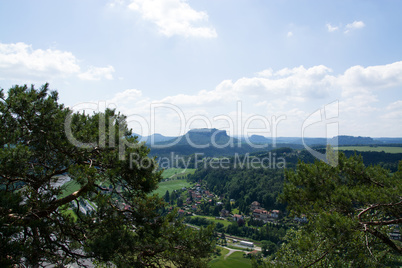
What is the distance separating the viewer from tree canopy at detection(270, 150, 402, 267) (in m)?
5.41

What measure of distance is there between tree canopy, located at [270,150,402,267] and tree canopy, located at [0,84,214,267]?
280 centimetres

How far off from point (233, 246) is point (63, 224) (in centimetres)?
4266

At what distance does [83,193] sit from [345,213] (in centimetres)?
676

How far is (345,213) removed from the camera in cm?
656

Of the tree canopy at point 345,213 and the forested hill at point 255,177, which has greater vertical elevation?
the tree canopy at point 345,213

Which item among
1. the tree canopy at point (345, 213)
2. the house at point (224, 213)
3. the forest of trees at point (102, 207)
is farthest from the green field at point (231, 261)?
the forest of trees at point (102, 207)

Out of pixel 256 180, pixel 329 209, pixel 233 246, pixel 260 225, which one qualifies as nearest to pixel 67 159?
pixel 329 209

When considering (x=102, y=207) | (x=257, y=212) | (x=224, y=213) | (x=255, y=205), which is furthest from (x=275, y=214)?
(x=102, y=207)

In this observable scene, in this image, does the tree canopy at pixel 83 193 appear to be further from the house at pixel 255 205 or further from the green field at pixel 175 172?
the green field at pixel 175 172

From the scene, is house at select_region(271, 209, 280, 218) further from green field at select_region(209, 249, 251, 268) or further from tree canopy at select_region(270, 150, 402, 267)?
tree canopy at select_region(270, 150, 402, 267)

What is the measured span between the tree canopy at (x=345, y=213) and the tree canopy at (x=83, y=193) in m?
2.80

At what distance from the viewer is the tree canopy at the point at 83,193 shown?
14.5 ft

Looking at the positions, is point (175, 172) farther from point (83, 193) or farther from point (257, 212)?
point (83, 193)

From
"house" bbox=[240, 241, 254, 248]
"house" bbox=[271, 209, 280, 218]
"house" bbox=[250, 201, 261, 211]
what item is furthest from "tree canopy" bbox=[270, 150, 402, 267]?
"house" bbox=[250, 201, 261, 211]
